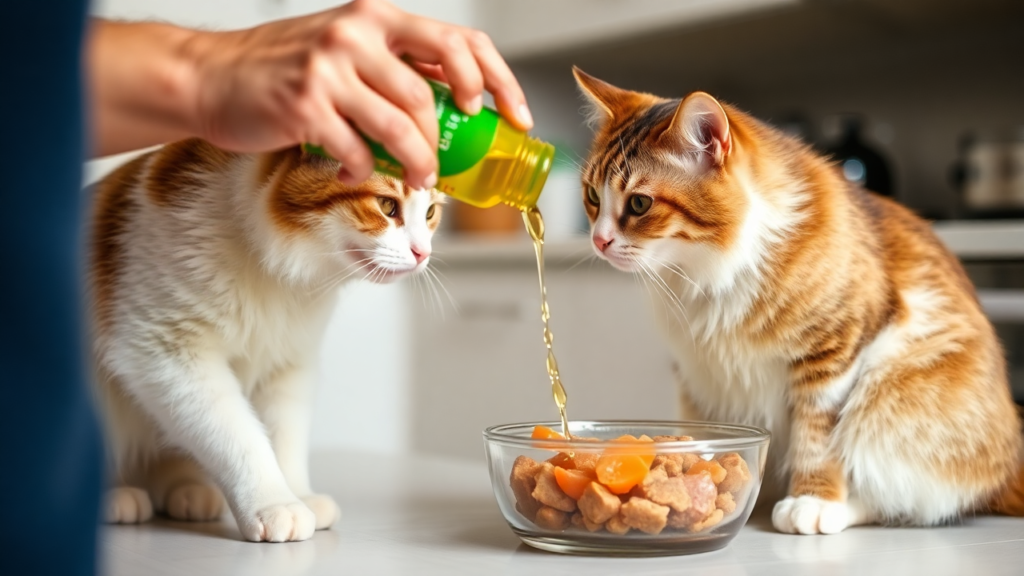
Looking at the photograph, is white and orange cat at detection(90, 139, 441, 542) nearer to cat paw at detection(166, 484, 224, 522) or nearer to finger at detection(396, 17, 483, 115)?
cat paw at detection(166, 484, 224, 522)

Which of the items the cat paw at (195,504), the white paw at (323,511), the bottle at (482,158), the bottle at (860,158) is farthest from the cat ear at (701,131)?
the bottle at (860,158)

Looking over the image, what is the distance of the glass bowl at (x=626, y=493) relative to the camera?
877 mm

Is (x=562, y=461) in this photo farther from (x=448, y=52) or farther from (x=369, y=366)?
(x=369, y=366)

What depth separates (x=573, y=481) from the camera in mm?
894

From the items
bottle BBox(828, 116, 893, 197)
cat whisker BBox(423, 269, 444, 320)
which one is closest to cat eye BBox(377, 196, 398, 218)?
cat whisker BBox(423, 269, 444, 320)

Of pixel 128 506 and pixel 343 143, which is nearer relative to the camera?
pixel 343 143

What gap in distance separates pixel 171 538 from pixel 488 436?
14.7 inches

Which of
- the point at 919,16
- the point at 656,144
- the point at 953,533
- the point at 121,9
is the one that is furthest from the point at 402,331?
the point at 953,533

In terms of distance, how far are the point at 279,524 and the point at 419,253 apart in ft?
1.13

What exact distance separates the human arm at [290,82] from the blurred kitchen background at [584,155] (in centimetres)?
134

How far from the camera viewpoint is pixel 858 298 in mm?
1169

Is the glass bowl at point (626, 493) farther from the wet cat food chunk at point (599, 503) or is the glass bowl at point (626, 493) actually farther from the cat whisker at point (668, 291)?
the cat whisker at point (668, 291)

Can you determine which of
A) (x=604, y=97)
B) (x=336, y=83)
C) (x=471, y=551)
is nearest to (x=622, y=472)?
(x=471, y=551)

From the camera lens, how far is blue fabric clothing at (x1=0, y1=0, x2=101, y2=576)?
1.32 ft
